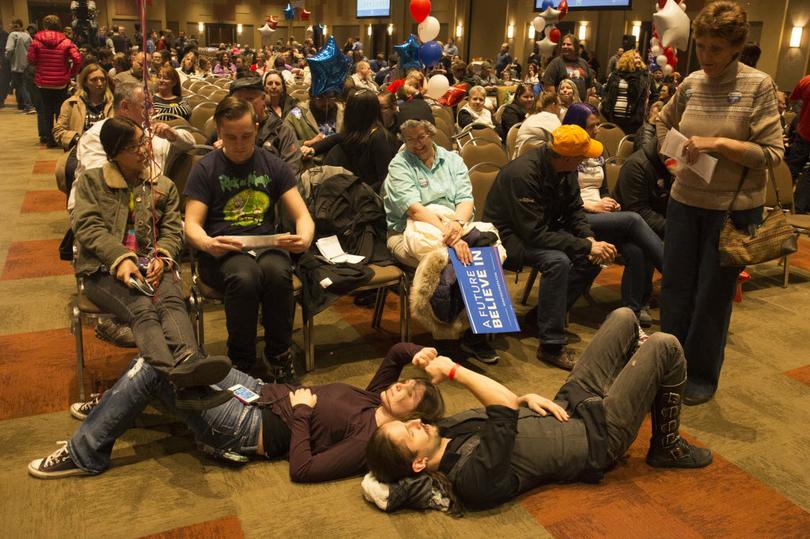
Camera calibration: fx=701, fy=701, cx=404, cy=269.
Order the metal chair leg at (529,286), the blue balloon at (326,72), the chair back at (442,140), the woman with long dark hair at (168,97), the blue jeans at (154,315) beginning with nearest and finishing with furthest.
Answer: the blue jeans at (154,315) → the metal chair leg at (529,286) → the woman with long dark hair at (168,97) → the blue balloon at (326,72) → the chair back at (442,140)

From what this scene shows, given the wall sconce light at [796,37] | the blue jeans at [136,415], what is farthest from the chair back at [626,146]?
the wall sconce light at [796,37]

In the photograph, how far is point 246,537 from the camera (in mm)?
2248

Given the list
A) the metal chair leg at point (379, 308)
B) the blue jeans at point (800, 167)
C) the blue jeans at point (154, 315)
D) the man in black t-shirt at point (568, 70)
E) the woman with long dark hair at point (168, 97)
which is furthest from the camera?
the man in black t-shirt at point (568, 70)

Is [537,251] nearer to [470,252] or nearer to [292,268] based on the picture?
[470,252]

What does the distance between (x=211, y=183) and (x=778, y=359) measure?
308 cm

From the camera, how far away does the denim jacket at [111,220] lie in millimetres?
2881

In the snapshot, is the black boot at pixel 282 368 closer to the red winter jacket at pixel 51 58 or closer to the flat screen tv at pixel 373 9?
the red winter jacket at pixel 51 58

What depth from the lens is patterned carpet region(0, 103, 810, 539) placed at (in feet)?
7.58

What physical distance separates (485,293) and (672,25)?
3.49 m

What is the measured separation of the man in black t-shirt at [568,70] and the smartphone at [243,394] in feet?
20.9

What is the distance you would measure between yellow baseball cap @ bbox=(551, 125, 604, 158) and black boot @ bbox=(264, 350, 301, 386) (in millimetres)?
1699

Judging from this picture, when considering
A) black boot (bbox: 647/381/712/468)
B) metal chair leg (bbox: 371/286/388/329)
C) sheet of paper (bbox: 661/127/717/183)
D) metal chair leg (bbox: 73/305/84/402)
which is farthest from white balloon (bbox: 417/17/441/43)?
black boot (bbox: 647/381/712/468)

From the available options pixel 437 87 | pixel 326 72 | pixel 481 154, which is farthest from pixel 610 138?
pixel 437 87

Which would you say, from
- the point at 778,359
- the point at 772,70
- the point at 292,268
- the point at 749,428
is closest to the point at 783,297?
the point at 778,359
